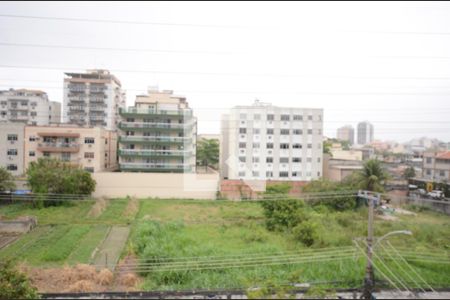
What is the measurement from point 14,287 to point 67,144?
771 inches

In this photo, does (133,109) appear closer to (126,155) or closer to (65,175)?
(126,155)

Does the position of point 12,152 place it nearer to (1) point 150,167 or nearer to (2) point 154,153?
(1) point 150,167

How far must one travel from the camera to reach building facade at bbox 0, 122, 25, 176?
78.2 feet

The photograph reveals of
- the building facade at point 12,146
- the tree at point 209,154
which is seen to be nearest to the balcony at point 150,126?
the building facade at point 12,146

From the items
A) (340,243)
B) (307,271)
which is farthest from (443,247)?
(307,271)

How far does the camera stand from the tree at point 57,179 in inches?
799

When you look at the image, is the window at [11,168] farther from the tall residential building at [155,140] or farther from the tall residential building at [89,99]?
the tall residential building at [89,99]

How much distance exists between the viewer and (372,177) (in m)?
21.3

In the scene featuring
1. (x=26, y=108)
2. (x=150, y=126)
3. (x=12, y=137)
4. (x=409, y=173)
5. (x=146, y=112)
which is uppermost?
(x=26, y=108)

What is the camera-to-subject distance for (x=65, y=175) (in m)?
20.8

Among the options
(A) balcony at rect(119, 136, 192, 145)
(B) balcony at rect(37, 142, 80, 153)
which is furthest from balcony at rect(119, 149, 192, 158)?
(B) balcony at rect(37, 142, 80, 153)

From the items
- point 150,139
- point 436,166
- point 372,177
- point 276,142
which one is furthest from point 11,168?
point 436,166

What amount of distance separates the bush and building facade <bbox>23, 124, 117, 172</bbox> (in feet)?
60.1

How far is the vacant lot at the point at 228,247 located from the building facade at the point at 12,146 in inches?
230
